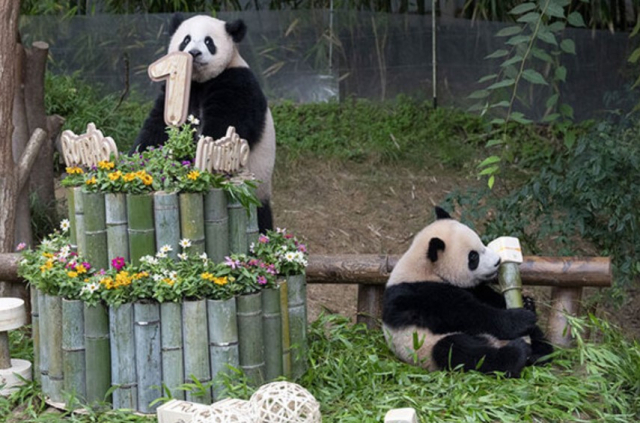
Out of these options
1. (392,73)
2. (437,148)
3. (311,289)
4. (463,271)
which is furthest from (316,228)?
(463,271)

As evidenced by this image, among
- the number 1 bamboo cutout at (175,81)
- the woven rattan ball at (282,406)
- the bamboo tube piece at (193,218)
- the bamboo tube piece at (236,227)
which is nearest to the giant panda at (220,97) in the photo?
the number 1 bamboo cutout at (175,81)

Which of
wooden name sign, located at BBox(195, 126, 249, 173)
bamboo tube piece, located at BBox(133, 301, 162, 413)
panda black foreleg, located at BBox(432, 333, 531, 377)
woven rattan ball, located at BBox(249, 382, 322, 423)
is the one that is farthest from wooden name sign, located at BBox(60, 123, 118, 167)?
panda black foreleg, located at BBox(432, 333, 531, 377)

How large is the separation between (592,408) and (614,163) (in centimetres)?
230

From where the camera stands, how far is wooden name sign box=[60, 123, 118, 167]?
13.6ft

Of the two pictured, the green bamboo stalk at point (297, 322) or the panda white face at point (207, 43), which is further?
the panda white face at point (207, 43)

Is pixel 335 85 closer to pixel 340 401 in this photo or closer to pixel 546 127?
pixel 546 127

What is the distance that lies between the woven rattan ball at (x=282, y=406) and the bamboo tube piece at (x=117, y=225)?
919mm

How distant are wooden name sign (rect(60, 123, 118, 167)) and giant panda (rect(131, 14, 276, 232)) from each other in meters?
0.55

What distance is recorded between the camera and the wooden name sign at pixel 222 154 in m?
4.04

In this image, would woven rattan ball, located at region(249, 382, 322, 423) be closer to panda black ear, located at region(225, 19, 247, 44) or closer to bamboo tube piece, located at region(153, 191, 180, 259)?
bamboo tube piece, located at region(153, 191, 180, 259)

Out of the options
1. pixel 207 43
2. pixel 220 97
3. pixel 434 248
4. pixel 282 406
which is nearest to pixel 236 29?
pixel 207 43

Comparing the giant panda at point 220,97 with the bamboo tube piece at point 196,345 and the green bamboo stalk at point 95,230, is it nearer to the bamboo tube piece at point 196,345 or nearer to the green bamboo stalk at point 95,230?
the green bamboo stalk at point 95,230

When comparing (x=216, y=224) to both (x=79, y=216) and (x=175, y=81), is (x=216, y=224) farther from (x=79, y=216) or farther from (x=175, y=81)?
(x=175, y=81)

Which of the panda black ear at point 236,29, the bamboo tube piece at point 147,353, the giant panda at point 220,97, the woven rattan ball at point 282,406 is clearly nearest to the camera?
the woven rattan ball at point 282,406
